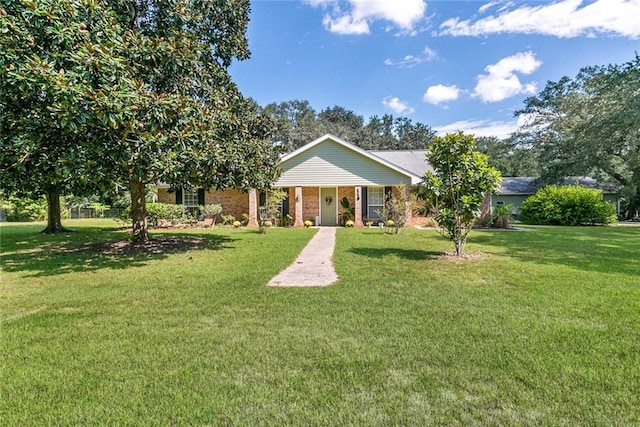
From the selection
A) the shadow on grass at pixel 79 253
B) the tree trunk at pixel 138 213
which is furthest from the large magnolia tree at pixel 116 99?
the tree trunk at pixel 138 213

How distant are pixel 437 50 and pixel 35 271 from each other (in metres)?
16.4

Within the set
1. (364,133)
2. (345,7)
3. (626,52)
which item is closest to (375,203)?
(345,7)

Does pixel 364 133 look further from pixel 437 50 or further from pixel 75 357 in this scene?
pixel 75 357

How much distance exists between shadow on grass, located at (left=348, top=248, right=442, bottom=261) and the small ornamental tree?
786 mm

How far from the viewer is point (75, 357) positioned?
342 centimetres

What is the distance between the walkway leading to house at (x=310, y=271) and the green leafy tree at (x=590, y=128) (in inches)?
A: 746

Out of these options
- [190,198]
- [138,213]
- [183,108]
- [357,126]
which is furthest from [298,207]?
[357,126]

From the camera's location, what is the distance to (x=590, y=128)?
22391mm

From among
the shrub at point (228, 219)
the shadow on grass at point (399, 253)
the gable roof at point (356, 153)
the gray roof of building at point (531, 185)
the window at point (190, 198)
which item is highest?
the gable roof at point (356, 153)

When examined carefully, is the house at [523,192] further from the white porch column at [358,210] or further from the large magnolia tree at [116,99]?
the large magnolia tree at [116,99]

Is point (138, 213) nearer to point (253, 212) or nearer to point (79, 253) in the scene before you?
point (79, 253)

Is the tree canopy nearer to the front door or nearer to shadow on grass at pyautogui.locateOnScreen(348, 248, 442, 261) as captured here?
the front door

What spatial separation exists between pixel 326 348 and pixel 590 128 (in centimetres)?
2633

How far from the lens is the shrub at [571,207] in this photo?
21953 mm
